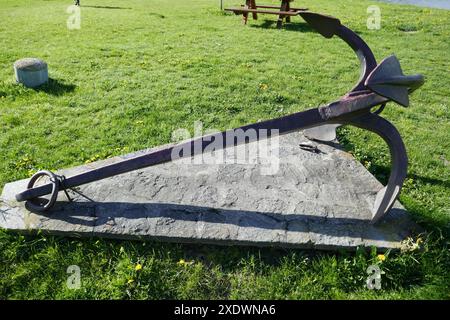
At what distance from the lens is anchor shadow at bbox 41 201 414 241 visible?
2947mm

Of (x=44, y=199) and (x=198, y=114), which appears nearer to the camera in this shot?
(x=44, y=199)

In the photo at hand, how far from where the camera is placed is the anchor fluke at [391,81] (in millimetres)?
2559

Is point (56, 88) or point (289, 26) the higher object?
point (289, 26)

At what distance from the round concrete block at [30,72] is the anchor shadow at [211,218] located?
3.48 metres

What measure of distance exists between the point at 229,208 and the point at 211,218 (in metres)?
0.19

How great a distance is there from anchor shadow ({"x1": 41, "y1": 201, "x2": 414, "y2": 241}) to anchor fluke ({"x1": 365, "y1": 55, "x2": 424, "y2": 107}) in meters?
0.98

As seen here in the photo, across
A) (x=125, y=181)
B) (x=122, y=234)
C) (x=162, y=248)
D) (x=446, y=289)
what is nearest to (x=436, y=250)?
(x=446, y=289)

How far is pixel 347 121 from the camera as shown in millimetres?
2803

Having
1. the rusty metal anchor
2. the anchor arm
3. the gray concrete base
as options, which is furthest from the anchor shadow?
the anchor arm

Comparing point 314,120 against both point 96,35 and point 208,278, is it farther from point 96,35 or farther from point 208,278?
point 96,35

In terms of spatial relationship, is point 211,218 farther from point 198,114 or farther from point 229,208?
point 198,114

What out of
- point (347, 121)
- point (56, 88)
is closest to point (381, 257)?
point (347, 121)

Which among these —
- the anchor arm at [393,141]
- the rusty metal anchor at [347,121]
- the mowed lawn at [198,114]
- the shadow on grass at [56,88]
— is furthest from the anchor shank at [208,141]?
the shadow on grass at [56,88]

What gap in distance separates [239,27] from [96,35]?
3483mm
